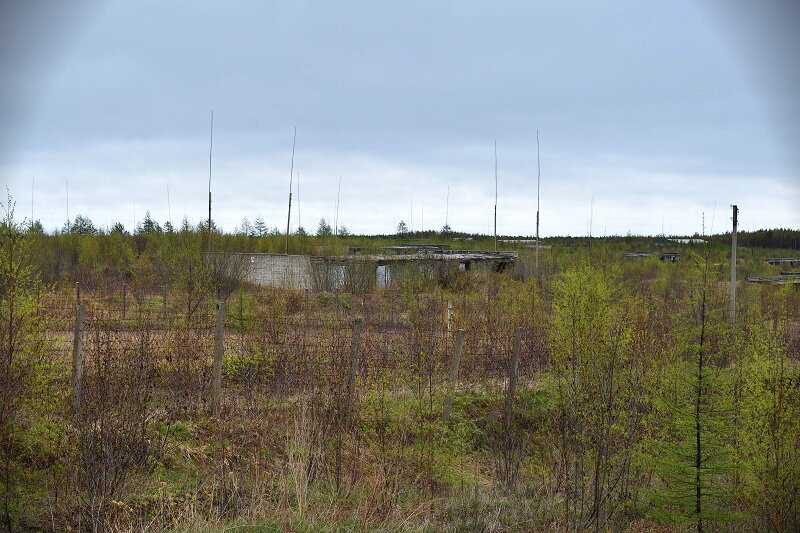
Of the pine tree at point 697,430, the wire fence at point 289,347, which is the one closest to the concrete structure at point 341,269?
the wire fence at point 289,347

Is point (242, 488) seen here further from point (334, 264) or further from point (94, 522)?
point (334, 264)

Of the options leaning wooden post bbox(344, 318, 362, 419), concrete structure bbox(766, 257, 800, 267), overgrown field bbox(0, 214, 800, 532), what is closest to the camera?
overgrown field bbox(0, 214, 800, 532)

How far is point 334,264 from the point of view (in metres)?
33.1

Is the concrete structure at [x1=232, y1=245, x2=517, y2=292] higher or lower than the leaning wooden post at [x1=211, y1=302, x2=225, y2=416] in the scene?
higher

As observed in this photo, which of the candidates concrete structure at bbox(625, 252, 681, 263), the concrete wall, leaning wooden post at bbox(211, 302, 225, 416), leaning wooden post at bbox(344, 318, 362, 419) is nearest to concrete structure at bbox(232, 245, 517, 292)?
the concrete wall

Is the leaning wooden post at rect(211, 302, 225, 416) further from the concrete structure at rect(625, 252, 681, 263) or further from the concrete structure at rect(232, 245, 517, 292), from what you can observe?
the concrete structure at rect(625, 252, 681, 263)

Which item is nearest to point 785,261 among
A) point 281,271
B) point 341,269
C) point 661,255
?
point 661,255

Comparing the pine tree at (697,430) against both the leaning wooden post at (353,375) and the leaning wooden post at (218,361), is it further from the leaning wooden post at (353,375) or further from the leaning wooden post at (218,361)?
the leaning wooden post at (218,361)

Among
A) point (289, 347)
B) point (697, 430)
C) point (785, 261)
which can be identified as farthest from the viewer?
point (785, 261)

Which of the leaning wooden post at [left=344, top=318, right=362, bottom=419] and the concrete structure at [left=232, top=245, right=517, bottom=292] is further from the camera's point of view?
the concrete structure at [left=232, top=245, right=517, bottom=292]

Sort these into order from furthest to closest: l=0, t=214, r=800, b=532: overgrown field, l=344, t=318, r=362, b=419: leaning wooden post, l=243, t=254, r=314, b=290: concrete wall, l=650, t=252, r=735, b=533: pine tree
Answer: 1. l=243, t=254, r=314, b=290: concrete wall
2. l=344, t=318, r=362, b=419: leaning wooden post
3. l=650, t=252, r=735, b=533: pine tree
4. l=0, t=214, r=800, b=532: overgrown field

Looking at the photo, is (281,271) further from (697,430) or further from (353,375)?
(697,430)

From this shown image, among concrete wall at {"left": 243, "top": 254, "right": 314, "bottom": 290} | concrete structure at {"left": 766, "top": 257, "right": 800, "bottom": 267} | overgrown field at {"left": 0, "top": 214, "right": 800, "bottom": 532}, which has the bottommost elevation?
overgrown field at {"left": 0, "top": 214, "right": 800, "bottom": 532}

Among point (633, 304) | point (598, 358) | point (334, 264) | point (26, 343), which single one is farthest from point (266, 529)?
point (334, 264)
